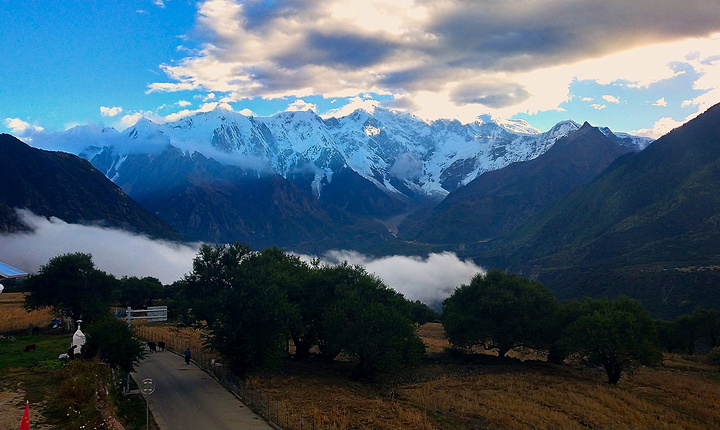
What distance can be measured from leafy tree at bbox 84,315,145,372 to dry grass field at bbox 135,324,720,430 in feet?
31.4

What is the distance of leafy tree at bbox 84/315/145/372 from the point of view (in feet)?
109

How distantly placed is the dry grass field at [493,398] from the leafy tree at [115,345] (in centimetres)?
957

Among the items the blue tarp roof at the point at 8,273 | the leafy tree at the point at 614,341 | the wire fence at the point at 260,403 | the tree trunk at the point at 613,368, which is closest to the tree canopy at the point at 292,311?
the wire fence at the point at 260,403

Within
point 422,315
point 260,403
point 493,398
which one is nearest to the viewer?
point 260,403

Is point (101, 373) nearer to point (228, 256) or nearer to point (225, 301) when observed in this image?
point (225, 301)

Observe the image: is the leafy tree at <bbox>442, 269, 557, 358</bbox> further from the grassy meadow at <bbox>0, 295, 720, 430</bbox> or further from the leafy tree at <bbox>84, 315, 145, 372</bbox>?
the leafy tree at <bbox>84, 315, 145, 372</bbox>

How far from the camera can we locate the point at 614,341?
50.2 meters

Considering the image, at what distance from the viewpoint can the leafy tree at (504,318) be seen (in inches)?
2389

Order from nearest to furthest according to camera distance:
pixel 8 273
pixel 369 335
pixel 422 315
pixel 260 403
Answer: pixel 260 403, pixel 369 335, pixel 8 273, pixel 422 315

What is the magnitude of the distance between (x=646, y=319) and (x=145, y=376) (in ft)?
174

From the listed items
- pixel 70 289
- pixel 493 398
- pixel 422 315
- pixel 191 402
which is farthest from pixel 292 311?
pixel 422 315

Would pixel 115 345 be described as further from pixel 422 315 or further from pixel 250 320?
pixel 422 315

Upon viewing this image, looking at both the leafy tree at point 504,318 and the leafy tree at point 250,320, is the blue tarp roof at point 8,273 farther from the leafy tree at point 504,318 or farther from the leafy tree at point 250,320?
the leafy tree at point 504,318

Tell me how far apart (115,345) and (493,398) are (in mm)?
29460
